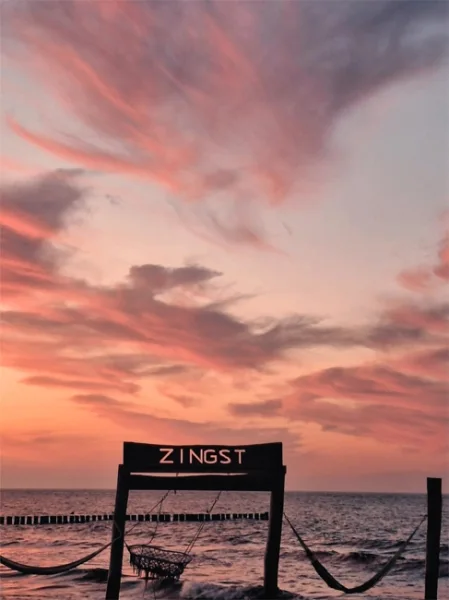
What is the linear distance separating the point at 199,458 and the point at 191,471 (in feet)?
1.25

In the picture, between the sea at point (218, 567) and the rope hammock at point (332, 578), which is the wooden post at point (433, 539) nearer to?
the rope hammock at point (332, 578)

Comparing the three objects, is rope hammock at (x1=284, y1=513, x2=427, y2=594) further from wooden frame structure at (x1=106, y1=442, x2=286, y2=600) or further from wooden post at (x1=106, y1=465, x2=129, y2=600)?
wooden post at (x1=106, y1=465, x2=129, y2=600)

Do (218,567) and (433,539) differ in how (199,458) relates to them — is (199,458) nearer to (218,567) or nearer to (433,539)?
(433,539)

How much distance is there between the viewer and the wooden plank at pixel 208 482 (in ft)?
60.6

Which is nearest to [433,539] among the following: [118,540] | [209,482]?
[209,482]

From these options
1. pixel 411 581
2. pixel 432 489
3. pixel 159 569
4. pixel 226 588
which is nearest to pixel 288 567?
pixel 411 581

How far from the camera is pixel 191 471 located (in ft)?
60.8

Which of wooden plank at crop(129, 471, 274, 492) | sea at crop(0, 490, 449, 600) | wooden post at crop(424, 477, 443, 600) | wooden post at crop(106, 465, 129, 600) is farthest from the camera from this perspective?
sea at crop(0, 490, 449, 600)

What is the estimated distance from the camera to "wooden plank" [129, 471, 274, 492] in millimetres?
18469

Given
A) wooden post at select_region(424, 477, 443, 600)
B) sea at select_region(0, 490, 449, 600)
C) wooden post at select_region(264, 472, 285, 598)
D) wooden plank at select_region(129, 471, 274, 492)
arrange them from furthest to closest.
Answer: sea at select_region(0, 490, 449, 600)
wooden post at select_region(424, 477, 443, 600)
wooden post at select_region(264, 472, 285, 598)
wooden plank at select_region(129, 471, 274, 492)

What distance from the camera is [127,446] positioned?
60.3 feet

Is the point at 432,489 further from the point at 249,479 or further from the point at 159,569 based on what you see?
the point at 159,569

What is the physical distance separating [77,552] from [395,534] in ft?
132

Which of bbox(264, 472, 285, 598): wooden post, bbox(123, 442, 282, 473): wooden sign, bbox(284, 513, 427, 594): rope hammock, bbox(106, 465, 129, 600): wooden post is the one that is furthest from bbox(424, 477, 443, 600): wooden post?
bbox(106, 465, 129, 600): wooden post
